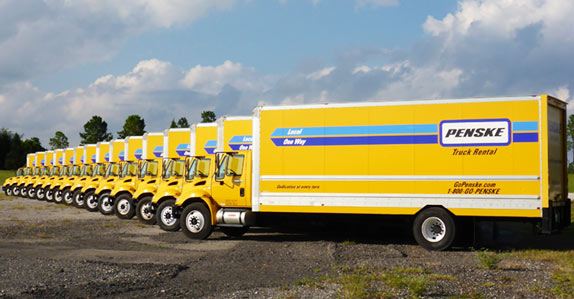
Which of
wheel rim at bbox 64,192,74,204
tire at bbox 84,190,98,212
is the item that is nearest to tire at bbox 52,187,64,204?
wheel rim at bbox 64,192,74,204

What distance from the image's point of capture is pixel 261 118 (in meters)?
14.7

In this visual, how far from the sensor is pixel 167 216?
683 inches

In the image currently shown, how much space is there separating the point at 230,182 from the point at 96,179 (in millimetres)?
14488

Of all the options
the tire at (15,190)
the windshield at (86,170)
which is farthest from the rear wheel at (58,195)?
the tire at (15,190)

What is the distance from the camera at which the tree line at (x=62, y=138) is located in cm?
8762

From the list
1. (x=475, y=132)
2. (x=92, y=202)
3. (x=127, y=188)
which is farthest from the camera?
(x=92, y=202)

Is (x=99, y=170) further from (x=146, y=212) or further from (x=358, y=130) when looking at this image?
(x=358, y=130)

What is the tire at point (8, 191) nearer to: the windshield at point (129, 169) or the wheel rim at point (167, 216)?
the windshield at point (129, 169)

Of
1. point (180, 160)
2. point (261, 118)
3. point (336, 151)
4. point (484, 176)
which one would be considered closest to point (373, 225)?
point (336, 151)

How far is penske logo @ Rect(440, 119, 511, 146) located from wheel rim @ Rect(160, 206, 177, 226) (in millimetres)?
8868

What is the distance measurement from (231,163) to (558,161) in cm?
874

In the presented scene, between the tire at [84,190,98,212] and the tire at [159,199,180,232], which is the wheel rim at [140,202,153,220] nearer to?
the tire at [159,199,180,232]

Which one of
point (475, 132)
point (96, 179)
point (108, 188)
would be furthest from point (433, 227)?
point (96, 179)

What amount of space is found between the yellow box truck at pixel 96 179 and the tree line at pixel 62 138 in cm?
4244
